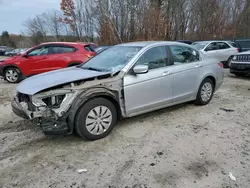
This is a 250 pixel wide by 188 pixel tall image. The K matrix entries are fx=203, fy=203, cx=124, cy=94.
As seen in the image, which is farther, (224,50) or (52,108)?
Result: (224,50)

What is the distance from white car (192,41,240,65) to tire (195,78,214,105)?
594 cm

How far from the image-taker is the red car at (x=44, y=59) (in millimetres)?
8164

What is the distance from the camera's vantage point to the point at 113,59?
3.97 meters

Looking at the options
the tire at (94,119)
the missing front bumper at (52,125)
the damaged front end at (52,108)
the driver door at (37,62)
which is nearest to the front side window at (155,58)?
the tire at (94,119)

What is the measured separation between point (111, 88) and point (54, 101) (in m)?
0.90

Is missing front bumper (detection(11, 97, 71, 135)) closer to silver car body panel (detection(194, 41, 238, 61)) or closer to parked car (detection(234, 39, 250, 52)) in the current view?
silver car body panel (detection(194, 41, 238, 61))

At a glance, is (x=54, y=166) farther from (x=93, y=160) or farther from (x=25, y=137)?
(x=25, y=137)

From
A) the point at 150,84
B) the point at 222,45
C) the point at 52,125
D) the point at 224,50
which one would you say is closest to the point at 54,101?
the point at 52,125

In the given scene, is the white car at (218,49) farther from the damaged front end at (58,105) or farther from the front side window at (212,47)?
the damaged front end at (58,105)

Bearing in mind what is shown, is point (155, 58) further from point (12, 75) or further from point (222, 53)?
point (222, 53)

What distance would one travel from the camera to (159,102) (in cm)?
398

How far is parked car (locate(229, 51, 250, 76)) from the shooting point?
7.90 metres

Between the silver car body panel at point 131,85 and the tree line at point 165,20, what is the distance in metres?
17.6

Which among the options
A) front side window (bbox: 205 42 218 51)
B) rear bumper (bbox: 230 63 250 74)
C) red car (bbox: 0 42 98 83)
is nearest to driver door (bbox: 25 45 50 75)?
red car (bbox: 0 42 98 83)
